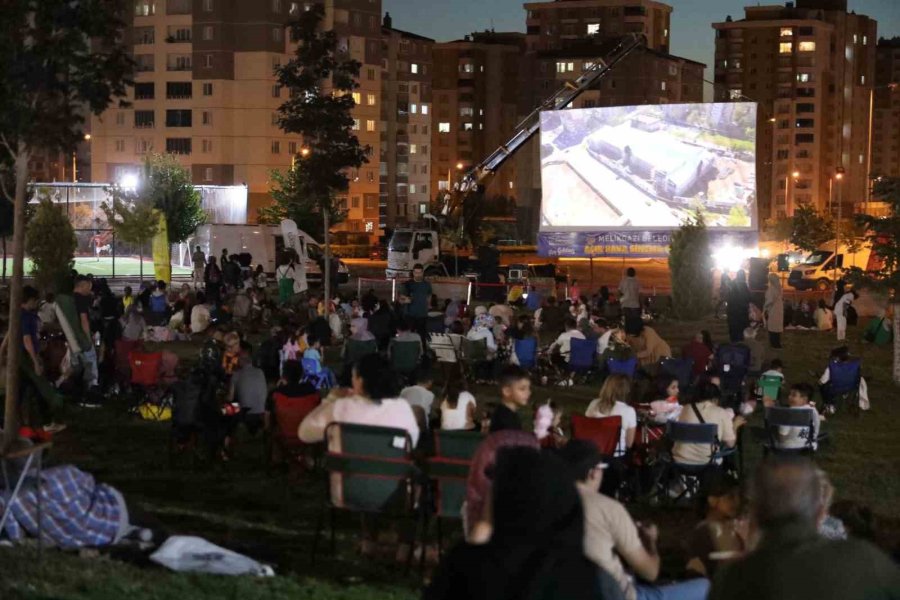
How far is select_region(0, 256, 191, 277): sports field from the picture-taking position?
145ft

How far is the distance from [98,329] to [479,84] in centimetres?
11753

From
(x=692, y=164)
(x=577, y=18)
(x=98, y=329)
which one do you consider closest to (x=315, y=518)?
(x=98, y=329)

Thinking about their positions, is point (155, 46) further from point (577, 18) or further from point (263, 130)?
point (577, 18)

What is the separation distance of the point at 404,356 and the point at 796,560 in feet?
44.5

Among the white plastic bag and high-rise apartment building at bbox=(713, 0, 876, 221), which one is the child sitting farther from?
high-rise apartment building at bbox=(713, 0, 876, 221)

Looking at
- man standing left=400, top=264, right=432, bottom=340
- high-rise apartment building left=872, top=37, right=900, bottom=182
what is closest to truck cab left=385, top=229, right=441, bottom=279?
man standing left=400, top=264, right=432, bottom=340

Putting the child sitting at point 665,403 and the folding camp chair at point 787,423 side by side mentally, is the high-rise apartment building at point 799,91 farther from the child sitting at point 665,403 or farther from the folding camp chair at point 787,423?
the folding camp chair at point 787,423

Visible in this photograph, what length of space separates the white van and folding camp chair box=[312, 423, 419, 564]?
114 ft

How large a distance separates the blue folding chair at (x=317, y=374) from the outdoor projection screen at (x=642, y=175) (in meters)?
22.5

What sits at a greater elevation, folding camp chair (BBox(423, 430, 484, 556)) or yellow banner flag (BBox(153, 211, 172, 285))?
yellow banner flag (BBox(153, 211, 172, 285))

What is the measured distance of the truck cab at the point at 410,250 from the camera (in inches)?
1766

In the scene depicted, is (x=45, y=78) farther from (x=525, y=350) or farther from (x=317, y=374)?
(x=525, y=350)

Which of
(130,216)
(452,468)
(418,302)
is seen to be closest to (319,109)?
(418,302)

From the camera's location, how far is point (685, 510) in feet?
33.8
